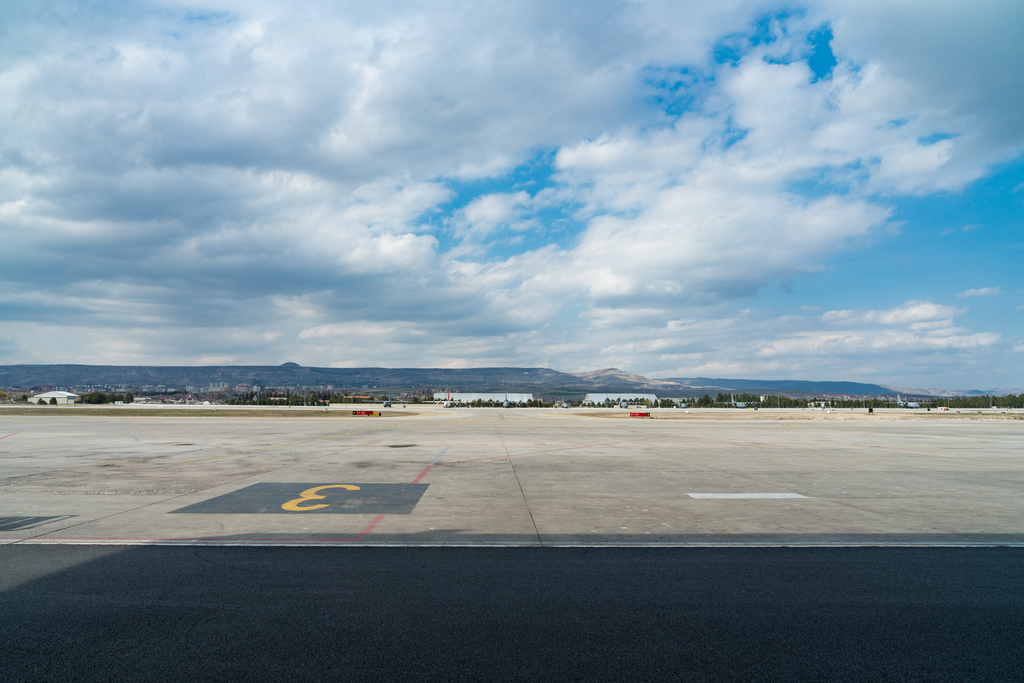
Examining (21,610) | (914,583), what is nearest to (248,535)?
(21,610)

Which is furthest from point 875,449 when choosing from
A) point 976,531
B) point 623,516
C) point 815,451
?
point 623,516

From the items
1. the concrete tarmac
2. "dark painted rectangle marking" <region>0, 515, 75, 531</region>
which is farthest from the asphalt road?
"dark painted rectangle marking" <region>0, 515, 75, 531</region>

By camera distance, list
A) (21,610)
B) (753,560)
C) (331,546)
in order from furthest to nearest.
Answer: (331,546), (753,560), (21,610)

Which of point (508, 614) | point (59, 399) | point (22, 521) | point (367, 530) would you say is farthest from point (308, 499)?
point (59, 399)

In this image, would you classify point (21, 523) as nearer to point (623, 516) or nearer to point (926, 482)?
point (623, 516)

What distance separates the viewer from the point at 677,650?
4852mm

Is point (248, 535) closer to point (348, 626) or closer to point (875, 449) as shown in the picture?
point (348, 626)

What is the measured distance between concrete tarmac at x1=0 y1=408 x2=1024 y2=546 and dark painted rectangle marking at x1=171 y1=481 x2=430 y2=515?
0.07 m

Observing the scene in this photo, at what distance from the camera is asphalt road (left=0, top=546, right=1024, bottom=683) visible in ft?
14.9

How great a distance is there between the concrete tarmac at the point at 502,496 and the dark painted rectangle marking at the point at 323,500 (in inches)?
2.6

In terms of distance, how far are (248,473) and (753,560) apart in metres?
14.2

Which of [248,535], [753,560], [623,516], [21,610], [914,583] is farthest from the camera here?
[623,516]

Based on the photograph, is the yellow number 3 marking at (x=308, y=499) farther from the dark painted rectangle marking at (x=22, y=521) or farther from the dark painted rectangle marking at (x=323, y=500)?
the dark painted rectangle marking at (x=22, y=521)

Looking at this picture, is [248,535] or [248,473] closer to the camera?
[248,535]
